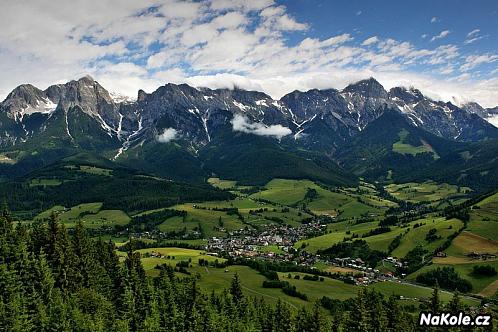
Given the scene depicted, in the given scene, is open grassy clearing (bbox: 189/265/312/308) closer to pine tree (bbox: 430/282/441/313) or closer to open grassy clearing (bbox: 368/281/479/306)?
open grassy clearing (bbox: 368/281/479/306)

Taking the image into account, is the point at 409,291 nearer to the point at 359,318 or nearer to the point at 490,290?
the point at 490,290

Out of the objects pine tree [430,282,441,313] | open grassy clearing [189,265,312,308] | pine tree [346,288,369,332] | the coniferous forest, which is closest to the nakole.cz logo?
the coniferous forest

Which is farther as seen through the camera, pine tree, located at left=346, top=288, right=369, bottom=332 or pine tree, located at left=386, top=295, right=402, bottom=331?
pine tree, located at left=386, top=295, right=402, bottom=331

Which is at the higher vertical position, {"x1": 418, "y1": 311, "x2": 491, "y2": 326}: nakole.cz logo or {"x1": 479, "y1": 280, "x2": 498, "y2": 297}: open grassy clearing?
{"x1": 418, "y1": 311, "x2": 491, "y2": 326}: nakole.cz logo

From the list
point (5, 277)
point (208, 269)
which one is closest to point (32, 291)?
point (5, 277)

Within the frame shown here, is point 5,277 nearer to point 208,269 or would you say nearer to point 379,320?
point 379,320

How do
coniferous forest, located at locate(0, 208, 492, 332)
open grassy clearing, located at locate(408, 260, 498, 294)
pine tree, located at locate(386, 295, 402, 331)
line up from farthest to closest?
open grassy clearing, located at locate(408, 260, 498, 294), pine tree, located at locate(386, 295, 402, 331), coniferous forest, located at locate(0, 208, 492, 332)

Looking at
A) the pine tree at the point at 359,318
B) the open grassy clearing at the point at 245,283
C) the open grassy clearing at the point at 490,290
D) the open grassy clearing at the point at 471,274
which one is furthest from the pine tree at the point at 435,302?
the open grassy clearing at the point at 471,274

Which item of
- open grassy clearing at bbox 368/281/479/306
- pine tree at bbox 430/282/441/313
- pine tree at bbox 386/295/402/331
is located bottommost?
open grassy clearing at bbox 368/281/479/306
